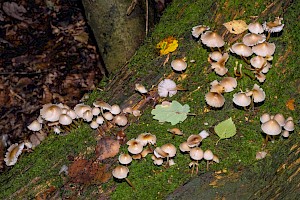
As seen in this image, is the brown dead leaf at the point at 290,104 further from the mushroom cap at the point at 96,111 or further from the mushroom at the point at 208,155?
the mushroom cap at the point at 96,111

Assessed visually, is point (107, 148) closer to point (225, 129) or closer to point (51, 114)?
point (51, 114)

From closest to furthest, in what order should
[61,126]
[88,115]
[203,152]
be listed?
[203,152] < [88,115] < [61,126]

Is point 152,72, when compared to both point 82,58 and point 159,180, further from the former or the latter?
point 82,58

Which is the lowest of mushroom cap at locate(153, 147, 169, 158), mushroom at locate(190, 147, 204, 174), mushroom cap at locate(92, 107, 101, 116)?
mushroom cap at locate(92, 107, 101, 116)

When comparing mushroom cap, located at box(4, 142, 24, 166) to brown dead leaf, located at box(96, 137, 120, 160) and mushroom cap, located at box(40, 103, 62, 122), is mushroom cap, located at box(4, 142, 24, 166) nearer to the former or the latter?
mushroom cap, located at box(40, 103, 62, 122)

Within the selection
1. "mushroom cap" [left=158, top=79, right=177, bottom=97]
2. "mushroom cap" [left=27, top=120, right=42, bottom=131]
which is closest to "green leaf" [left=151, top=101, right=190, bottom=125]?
"mushroom cap" [left=158, top=79, right=177, bottom=97]

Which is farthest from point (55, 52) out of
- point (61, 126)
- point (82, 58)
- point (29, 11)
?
point (61, 126)
